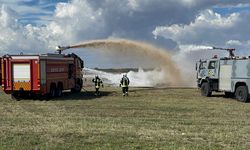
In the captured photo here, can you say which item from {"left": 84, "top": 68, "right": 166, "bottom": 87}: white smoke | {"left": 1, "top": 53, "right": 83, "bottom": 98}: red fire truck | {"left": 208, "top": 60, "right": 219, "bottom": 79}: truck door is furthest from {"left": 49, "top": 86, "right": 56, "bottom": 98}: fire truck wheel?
{"left": 84, "top": 68, "right": 166, "bottom": 87}: white smoke

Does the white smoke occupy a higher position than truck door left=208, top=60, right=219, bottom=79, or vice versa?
truck door left=208, top=60, right=219, bottom=79

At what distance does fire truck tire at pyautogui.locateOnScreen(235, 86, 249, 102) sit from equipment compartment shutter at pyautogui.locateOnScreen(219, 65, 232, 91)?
1.02 metres

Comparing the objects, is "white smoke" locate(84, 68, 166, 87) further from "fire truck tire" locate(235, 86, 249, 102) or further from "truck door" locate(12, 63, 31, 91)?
"truck door" locate(12, 63, 31, 91)

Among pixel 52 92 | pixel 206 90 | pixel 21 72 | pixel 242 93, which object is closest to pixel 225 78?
pixel 242 93

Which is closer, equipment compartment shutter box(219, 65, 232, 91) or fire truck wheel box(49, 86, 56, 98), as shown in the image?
equipment compartment shutter box(219, 65, 232, 91)

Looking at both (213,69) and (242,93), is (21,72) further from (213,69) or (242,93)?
(242,93)

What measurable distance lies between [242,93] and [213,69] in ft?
12.8

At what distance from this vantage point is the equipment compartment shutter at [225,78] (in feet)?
91.3

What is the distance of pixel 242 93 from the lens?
86.7ft

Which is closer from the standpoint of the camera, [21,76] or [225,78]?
[21,76]

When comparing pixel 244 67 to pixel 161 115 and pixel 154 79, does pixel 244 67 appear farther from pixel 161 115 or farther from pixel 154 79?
pixel 154 79

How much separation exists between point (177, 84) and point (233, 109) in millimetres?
25666

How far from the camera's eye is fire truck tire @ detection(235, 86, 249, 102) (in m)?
26.0

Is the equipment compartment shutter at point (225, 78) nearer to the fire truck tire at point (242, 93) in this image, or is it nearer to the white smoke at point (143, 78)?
the fire truck tire at point (242, 93)
